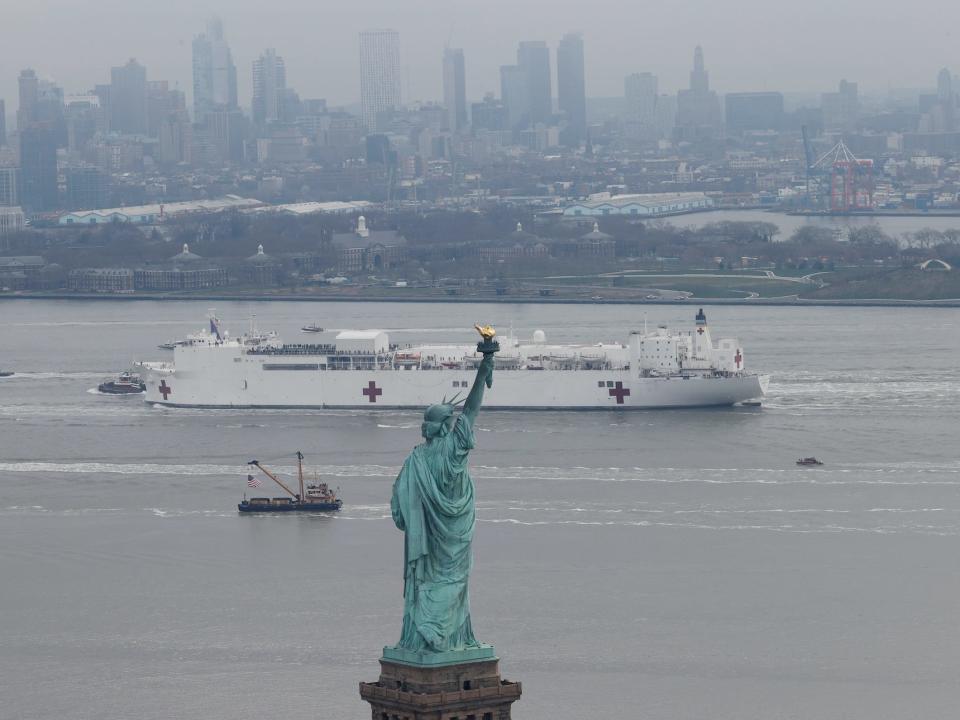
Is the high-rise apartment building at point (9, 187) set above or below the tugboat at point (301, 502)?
above

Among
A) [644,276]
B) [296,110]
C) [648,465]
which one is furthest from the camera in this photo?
[296,110]

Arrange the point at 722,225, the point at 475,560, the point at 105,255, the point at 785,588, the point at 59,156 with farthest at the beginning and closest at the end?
the point at 59,156, the point at 722,225, the point at 105,255, the point at 475,560, the point at 785,588

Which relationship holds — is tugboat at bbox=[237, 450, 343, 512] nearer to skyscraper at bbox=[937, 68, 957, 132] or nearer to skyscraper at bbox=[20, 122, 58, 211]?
skyscraper at bbox=[20, 122, 58, 211]

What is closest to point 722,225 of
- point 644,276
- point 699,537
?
point 644,276

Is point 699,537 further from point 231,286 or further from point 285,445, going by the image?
point 231,286

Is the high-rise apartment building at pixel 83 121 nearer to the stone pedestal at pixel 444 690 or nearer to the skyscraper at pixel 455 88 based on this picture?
the skyscraper at pixel 455 88

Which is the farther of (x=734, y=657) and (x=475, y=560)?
(x=475, y=560)

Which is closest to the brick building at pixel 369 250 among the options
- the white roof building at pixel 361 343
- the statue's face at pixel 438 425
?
the white roof building at pixel 361 343
